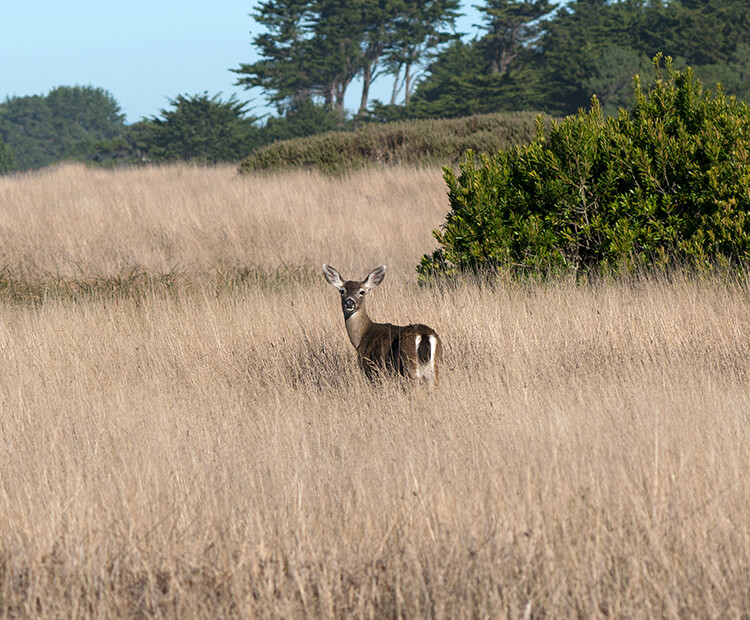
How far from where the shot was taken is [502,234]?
934 centimetres

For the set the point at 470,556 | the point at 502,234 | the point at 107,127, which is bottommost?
the point at 470,556

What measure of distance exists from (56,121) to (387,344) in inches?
3339

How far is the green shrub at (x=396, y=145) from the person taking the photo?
836 inches

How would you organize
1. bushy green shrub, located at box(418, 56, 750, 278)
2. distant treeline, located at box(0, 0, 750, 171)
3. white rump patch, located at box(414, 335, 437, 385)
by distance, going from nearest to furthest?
white rump patch, located at box(414, 335, 437, 385) < bushy green shrub, located at box(418, 56, 750, 278) < distant treeline, located at box(0, 0, 750, 171)

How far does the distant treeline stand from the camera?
41938 mm

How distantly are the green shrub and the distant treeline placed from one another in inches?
707

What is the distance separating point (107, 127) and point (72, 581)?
9031 cm

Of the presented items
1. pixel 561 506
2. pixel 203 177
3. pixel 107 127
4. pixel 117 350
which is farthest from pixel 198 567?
pixel 107 127

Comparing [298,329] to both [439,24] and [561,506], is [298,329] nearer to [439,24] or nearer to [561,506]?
[561,506]

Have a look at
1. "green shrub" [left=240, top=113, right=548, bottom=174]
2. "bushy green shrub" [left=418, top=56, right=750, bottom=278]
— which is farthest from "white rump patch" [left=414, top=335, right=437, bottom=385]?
"green shrub" [left=240, top=113, right=548, bottom=174]

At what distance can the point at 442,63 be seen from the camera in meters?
50.6

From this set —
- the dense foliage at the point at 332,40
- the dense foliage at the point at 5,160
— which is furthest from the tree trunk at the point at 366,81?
the dense foliage at the point at 5,160

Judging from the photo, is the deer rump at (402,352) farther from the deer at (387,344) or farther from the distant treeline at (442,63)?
the distant treeline at (442,63)

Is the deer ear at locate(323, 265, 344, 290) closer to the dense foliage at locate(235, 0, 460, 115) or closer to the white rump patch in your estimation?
the white rump patch
